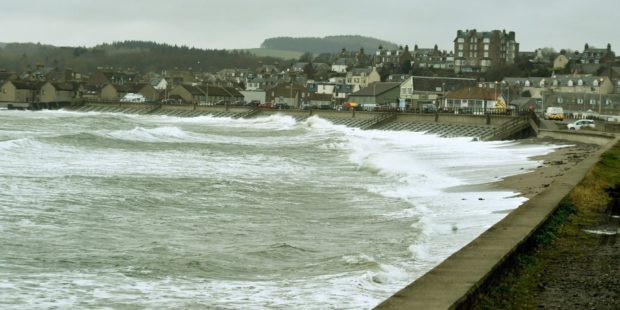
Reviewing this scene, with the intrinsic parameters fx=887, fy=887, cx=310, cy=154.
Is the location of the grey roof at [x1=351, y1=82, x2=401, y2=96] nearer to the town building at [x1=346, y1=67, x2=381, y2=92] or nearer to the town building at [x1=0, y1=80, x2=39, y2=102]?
the town building at [x1=346, y1=67, x2=381, y2=92]

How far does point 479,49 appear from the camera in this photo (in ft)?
568

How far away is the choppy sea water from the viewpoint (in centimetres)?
1200

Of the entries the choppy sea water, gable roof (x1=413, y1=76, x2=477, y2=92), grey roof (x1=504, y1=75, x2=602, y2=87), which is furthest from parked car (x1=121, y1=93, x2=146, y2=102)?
the choppy sea water

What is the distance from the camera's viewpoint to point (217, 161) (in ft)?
121

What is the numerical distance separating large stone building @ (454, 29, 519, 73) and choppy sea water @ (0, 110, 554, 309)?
453 ft

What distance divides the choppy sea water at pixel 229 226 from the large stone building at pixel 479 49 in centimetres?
13793

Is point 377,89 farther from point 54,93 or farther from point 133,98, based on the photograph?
point 54,93

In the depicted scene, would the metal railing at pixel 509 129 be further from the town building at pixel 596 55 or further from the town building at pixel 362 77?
the town building at pixel 596 55

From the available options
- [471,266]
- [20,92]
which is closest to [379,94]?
[20,92]

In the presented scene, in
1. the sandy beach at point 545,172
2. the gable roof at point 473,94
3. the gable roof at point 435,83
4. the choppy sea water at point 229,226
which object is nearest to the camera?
the choppy sea water at point 229,226

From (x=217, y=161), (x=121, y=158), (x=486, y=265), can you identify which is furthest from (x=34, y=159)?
(x=486, y=265)

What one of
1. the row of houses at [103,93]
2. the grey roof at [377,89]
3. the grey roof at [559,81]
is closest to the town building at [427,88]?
the grey roof at [377,89]

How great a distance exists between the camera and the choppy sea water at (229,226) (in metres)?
12.0

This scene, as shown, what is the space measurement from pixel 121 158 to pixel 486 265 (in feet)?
89.6
